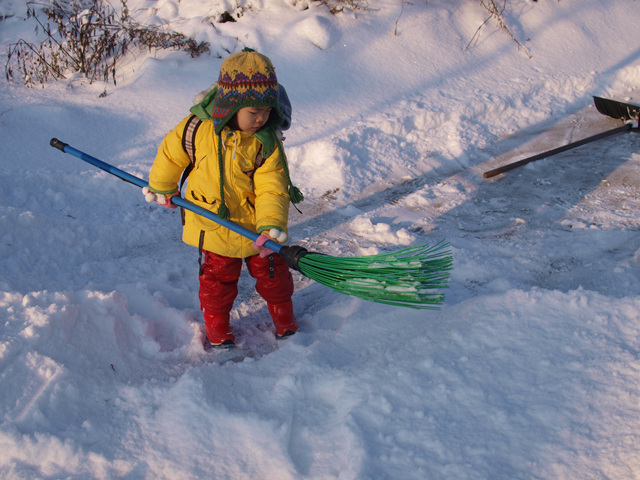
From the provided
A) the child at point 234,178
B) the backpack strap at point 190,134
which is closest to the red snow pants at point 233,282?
the child at point 234,178

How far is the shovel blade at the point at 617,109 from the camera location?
4.76 metres

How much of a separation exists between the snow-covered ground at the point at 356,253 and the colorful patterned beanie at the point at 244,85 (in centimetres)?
106

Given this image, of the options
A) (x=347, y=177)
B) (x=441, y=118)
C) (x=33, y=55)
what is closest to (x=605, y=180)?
(x=441, y=118)

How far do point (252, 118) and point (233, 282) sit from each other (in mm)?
806

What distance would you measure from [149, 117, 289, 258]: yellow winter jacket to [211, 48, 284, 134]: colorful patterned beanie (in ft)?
0.44

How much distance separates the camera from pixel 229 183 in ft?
7.69

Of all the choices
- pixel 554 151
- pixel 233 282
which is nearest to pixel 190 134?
pixel 233 282

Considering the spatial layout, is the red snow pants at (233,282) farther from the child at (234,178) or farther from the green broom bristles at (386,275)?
the green broom bristles at (386,275)

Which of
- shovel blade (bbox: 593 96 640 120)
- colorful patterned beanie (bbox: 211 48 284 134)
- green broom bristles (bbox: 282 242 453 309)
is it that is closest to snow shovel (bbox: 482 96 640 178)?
shovel blade (bbox: 593 96 640 120)

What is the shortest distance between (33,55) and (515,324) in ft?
17.4

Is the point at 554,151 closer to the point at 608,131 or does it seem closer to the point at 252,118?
the point at 608,131

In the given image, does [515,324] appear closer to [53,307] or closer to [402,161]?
[53,307]

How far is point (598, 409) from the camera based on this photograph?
1.86 metres

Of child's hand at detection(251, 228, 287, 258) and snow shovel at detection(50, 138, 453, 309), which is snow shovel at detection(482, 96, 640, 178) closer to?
snow shovel at detection(50, 138, 453, 309)
